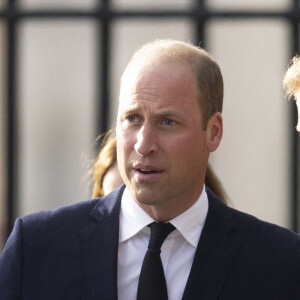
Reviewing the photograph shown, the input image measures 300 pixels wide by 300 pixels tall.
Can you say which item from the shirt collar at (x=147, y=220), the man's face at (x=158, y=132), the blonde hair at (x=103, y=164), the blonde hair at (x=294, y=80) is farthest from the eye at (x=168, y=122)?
the blonde hair at (x=103, y=164)

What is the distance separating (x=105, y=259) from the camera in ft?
8.90

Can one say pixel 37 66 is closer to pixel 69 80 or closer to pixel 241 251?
pixel 69 80

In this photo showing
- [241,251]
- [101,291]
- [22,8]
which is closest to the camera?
[101,291]

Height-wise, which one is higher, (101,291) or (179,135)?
(179,135)

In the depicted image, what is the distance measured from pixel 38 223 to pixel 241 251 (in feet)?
2.37

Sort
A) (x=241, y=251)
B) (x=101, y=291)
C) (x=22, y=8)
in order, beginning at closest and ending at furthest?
(x=101, y=291)
(x=241, y=251)
(x=22, y=8)

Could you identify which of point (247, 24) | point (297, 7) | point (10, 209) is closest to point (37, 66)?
point (10, 209)

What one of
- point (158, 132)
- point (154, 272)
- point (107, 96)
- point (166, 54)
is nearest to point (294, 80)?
point (166, 54)

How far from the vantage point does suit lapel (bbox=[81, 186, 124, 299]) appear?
8.71 ft

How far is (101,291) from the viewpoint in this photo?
8.68 feet

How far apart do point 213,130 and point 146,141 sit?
354 millimetres

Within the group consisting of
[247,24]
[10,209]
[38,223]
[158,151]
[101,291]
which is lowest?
[10,209]

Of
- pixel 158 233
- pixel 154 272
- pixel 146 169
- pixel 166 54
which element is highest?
pixel 166 54

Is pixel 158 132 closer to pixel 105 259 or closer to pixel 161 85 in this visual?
pixel 161 85
